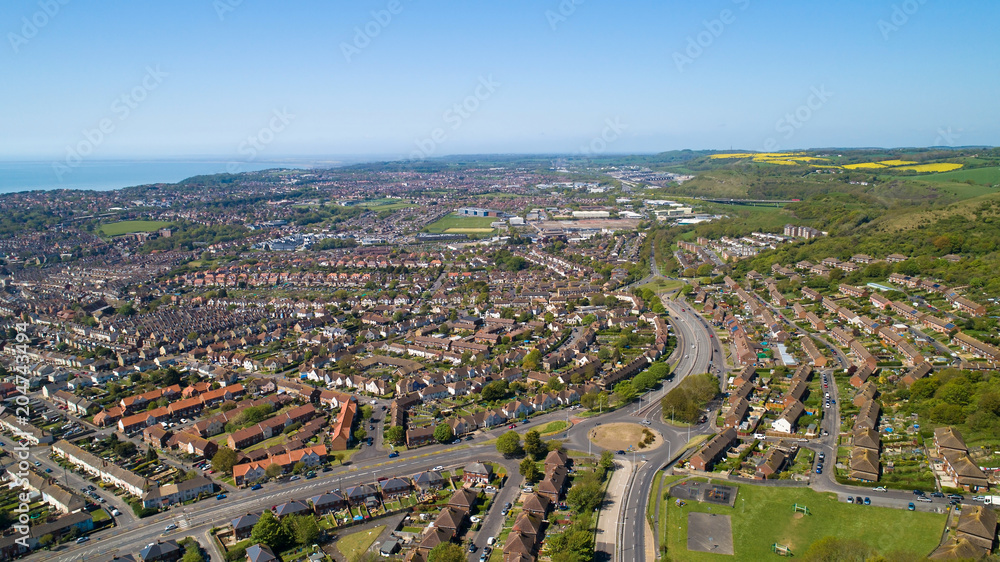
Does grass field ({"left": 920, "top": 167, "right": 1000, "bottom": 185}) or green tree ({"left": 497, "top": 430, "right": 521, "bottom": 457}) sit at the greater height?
grass field ({"left": 920, "top": 167, "right": 1000, "bottom": 185})

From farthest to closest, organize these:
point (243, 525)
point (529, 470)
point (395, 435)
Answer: point (395, 435)
point (529, 470)
point (243, 525)

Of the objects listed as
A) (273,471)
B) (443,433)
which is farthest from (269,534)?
(443,433)

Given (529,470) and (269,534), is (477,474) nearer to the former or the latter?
(529,470)

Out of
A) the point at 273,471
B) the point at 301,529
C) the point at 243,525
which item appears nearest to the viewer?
the point at 301,529

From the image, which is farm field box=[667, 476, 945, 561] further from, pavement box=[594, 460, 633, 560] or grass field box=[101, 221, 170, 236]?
grass field box=[101, 221, 170, 236]

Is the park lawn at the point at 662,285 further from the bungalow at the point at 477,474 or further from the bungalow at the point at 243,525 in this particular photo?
the bungalow at the point at 243,525

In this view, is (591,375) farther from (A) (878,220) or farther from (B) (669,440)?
(A) (878,220)

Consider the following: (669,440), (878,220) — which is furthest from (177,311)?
(878,220)

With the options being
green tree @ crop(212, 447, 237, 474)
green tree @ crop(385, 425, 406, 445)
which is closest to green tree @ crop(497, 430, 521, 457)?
green tree @ crop(385, 425, 406, 445)
